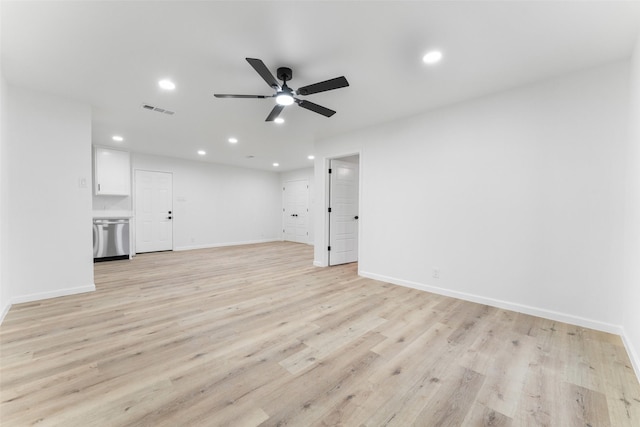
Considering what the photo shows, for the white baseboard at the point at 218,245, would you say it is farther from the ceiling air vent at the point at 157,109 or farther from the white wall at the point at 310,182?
the ceiling air vent at the point at 157,109

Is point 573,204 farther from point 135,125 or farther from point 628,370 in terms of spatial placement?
point 135,125

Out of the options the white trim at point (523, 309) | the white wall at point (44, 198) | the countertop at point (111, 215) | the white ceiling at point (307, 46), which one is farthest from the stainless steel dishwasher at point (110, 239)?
the white trim at point (523, 309)

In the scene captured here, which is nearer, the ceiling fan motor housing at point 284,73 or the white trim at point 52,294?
the ceiling fan motor housing at point 284,73

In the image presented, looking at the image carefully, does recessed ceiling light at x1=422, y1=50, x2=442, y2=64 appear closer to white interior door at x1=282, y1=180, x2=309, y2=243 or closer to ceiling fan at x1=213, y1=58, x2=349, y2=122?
ceiling fan at x1=213, y1=58, x2=349, y2=122

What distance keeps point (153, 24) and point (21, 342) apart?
2869mm

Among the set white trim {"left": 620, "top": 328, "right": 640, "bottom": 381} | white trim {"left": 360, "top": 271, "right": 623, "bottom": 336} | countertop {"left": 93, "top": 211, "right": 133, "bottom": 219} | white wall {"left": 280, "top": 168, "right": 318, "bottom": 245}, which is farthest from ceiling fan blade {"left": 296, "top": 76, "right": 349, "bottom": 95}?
white wall {"left": 280, "top": 168, "right": 318, "bottom": 245}

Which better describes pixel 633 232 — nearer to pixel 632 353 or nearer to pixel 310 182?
pixel 632 353

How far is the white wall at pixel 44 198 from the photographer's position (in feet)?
9.99

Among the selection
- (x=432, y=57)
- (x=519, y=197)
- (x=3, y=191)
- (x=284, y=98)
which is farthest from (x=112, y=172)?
(x=519, y=197)

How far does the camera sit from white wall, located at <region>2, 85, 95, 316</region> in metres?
3.04

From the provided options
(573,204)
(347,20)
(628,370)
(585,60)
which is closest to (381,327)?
(628,370)

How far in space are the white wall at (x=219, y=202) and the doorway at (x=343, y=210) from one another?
176 inches

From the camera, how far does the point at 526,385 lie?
1710mm

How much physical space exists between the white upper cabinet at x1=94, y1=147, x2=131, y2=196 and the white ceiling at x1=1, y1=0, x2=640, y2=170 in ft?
8.83
